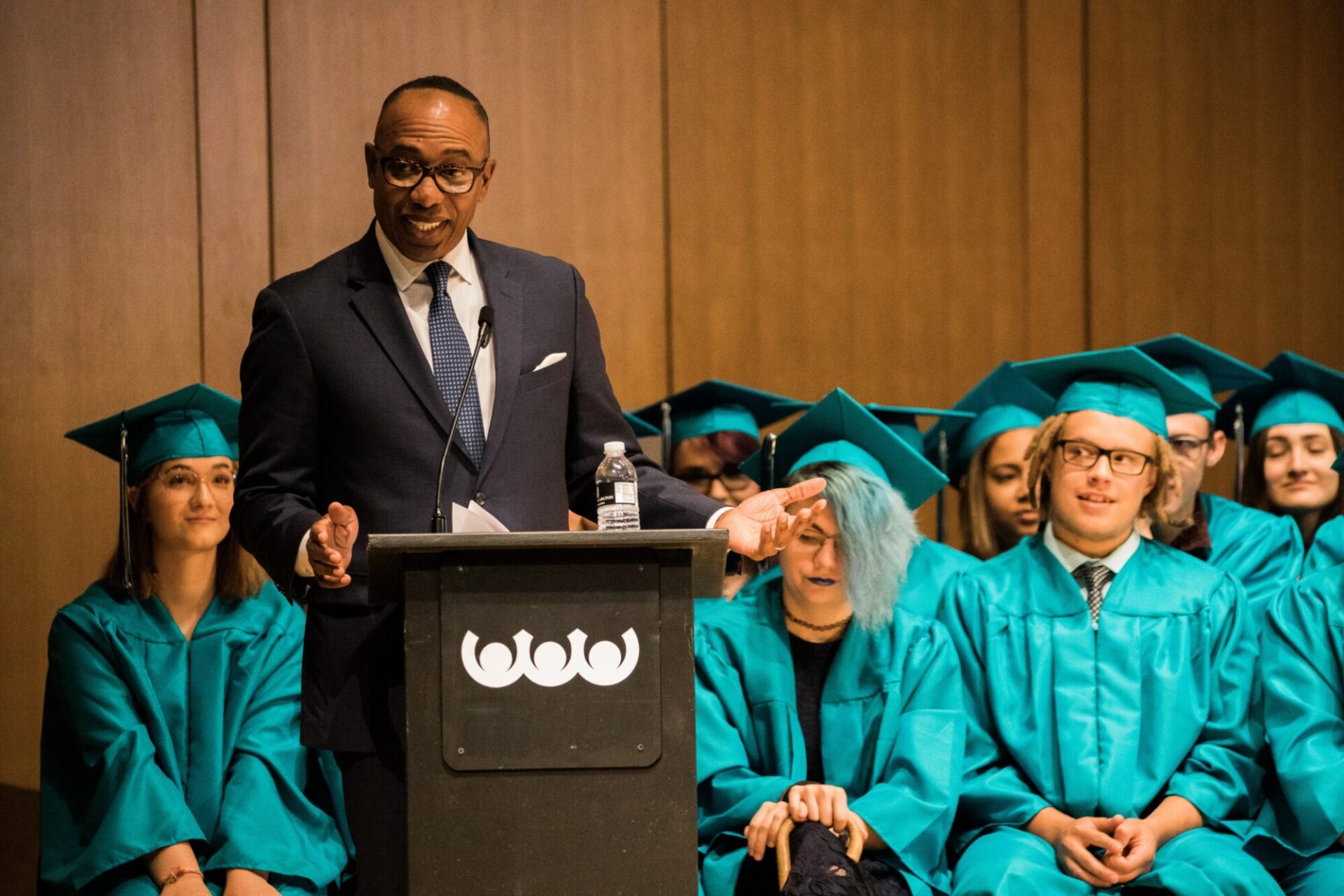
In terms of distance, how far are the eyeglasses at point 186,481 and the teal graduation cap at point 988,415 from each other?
2.17 m

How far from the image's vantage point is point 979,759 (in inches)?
135

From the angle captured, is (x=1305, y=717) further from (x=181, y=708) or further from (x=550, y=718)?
(x=181, y=708)

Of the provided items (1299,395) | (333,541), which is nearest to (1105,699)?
(1299,395)

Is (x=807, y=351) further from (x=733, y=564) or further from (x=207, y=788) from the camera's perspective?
(x=733, y=564)

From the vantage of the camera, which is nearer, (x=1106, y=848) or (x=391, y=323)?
(x=391, y=323)

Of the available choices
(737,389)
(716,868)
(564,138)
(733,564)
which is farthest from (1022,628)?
(564,138)

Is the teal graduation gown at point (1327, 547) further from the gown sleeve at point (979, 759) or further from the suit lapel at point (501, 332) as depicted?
the suit lapel at point (501, 332)

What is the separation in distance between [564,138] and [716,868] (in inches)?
108

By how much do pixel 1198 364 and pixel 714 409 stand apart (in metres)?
1.46

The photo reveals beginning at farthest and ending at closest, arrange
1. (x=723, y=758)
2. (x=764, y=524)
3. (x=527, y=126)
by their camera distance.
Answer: (x=527, y=126) < (x=723, y=758) < (x=764, y=524)

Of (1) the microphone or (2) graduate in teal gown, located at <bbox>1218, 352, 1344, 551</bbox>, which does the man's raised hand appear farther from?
(2) graduate in teal gown, located at <bbox>1218, 352, 1344, 551</bbox>

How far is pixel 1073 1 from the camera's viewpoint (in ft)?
17.8

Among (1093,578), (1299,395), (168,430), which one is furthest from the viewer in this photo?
(1299,395)

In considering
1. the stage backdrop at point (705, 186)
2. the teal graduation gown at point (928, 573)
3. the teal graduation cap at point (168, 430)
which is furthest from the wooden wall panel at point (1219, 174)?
the teal graduation cap at point (168, 430)
